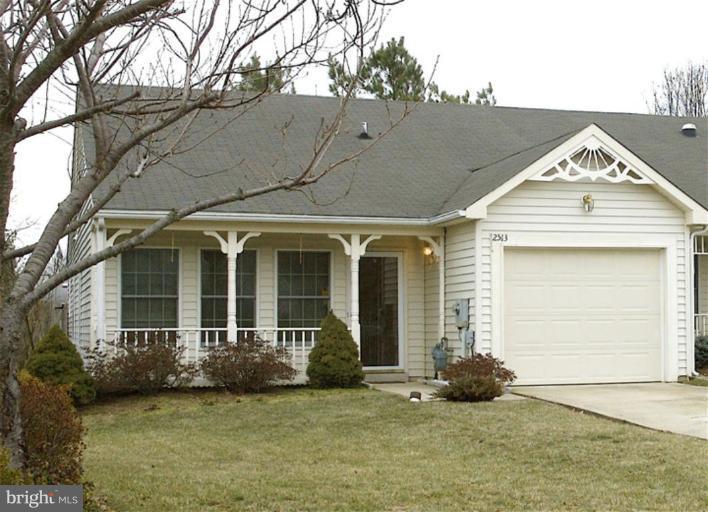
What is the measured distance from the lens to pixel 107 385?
1432 centimetres

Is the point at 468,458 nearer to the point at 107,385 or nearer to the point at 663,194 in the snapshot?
the point at 107,385

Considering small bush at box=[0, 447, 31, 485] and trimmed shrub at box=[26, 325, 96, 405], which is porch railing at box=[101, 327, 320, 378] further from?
small bush at box=[0, 447, 31, 485]

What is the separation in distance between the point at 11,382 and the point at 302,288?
10.4 m

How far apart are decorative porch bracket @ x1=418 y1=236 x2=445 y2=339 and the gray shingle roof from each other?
0.53 metres

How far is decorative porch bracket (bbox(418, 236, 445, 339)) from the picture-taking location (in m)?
16.3

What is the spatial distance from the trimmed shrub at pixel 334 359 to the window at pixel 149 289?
2.67 m

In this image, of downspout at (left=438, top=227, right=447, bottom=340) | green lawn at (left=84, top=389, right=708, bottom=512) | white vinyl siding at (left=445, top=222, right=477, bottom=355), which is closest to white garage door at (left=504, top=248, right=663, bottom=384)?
white vinyl siding at (left=445, top=222, right=477, bottom=355)

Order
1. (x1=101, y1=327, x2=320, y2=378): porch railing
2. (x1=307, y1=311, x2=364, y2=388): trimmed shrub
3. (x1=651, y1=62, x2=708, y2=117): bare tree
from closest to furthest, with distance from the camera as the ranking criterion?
(x1=307, y1=311, x2=364, y2=388): trimmed shrub → (x1=101, y1=327, x2=320, y2=378): porch railing → (x1=651, y1=62, x2=708, y2=117): bare tree

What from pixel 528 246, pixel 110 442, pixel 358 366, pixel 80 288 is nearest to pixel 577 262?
pixel 528 246

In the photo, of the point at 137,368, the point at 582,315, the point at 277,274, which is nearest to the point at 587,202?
the point at 582,315

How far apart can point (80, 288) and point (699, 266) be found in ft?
41.1

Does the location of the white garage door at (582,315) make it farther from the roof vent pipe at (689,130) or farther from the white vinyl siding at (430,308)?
the roof vent pipe at (689,130)

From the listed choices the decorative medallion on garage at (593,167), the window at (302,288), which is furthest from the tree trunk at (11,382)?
the decorative medallion on garage at (593,167)

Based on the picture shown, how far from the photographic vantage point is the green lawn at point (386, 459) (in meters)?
7.56
